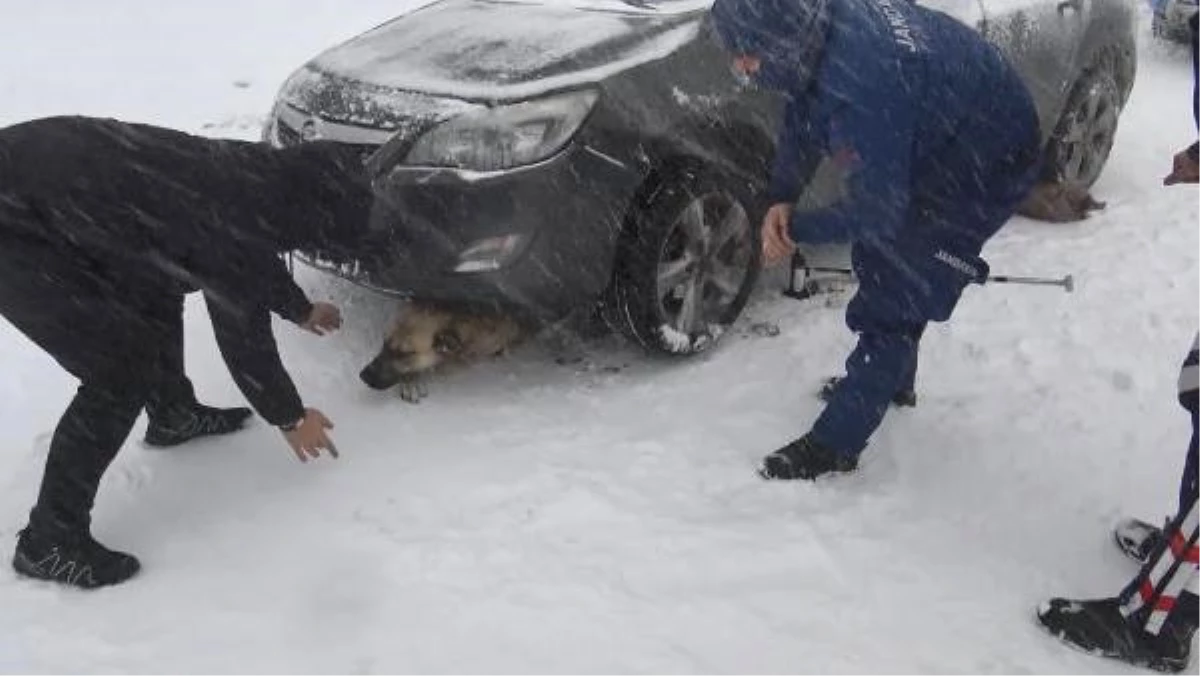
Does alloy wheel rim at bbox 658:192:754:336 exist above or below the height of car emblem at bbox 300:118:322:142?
below

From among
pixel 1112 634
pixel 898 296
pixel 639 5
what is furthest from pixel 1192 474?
pixel 639 5

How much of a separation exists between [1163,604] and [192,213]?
102 inches

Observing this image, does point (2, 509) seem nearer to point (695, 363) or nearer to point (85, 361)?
point (85, 361)

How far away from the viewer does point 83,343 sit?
9.14ft

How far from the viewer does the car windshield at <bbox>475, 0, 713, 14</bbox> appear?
4.28 meters

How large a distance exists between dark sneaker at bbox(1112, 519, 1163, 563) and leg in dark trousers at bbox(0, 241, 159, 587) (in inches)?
109

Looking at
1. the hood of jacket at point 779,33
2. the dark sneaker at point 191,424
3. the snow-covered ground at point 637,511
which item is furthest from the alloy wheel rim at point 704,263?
the dark sneaker at point 191,424

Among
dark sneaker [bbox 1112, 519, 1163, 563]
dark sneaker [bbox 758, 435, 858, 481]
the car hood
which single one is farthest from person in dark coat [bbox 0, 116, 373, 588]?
dark sneaker [bbox 1112, 519, 1163, 563]

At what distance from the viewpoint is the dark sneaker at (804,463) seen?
3.43 meters

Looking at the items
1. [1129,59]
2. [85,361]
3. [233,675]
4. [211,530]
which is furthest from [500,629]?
[1129,59]

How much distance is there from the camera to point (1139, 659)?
268cm

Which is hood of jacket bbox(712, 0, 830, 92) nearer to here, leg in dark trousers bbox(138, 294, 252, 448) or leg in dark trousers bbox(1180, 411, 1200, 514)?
leg in dark trousers bbox(1180, 411, 1200, 514)

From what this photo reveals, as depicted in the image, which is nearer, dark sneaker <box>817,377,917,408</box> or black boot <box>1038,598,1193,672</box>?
black boot <box>1038,598,1193,672</box>

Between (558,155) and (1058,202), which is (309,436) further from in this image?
(1058,202)
